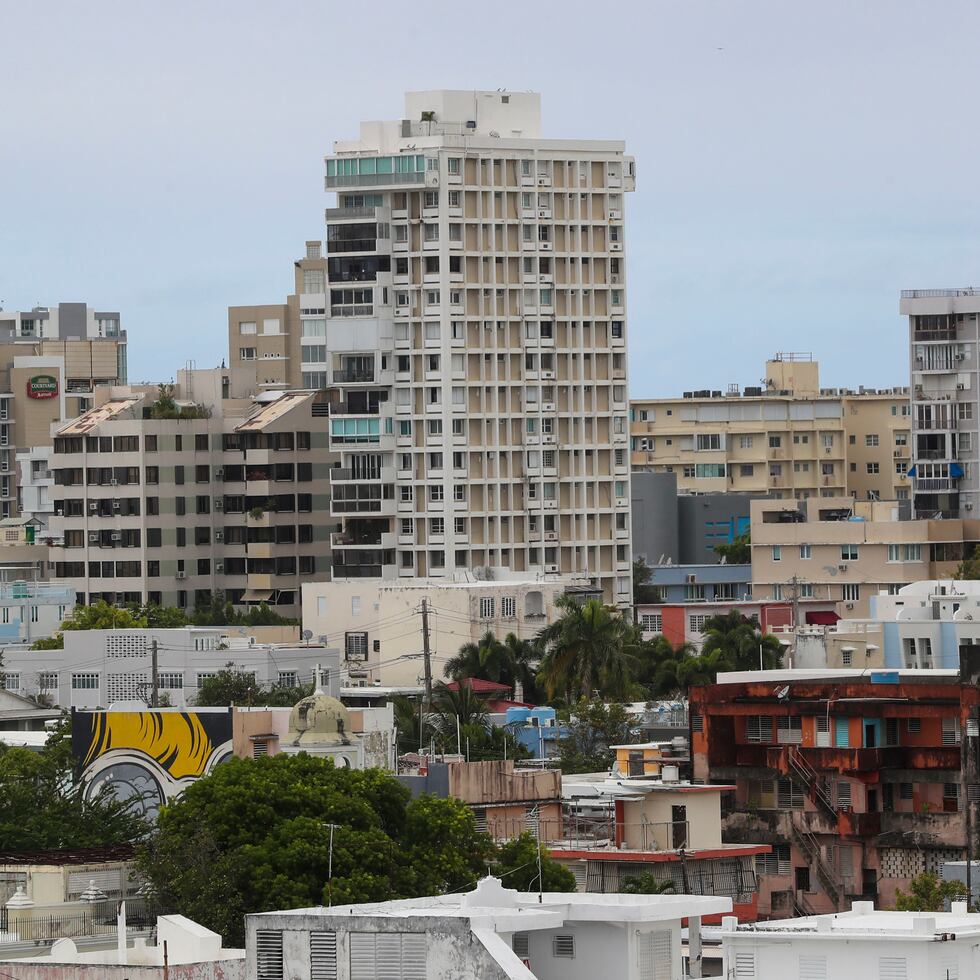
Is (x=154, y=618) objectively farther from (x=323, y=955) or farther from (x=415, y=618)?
(x=323, y=955)

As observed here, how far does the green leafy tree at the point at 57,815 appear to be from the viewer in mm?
71062

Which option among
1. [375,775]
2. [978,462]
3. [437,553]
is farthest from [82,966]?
[978,462]

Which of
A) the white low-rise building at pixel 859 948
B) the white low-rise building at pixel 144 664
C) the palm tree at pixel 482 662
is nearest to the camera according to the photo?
the white low-rise building at pixel 859 948

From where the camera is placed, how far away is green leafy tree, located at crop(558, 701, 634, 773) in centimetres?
10581

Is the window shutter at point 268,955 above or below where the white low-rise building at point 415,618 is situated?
below

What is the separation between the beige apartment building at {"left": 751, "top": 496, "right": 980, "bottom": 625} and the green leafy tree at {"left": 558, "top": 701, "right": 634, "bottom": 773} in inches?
2038

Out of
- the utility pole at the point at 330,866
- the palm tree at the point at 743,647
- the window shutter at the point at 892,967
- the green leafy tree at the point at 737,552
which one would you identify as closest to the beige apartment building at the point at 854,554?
the green leafy tree at the point at 737,552

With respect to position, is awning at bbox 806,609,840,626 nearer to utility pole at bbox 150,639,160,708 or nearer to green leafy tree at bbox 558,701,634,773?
utility pole at bbox 150,639,160,708

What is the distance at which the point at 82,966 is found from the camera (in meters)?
49.3

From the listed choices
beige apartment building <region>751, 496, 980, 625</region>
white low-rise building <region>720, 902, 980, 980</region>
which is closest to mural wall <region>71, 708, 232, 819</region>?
white low-rise building <region>720, 902, 980, 980</region>

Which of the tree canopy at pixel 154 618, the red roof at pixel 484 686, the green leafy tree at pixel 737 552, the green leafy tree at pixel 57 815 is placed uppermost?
the green leafy tree at pixel 737 552

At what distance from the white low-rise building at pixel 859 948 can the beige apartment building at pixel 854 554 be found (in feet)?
375

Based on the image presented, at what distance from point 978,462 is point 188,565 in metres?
42.2

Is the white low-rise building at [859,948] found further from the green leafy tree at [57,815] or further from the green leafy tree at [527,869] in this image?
the green leafy tree at [57,815]
